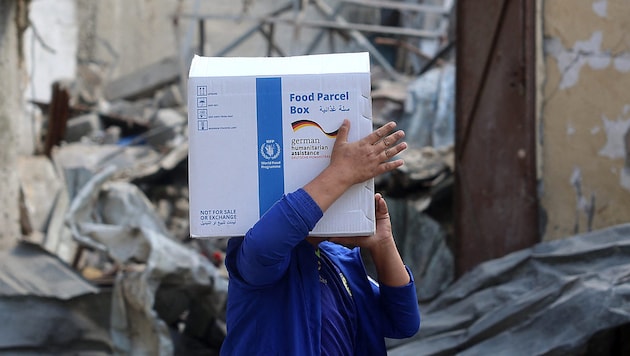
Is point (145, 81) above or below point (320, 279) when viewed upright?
above

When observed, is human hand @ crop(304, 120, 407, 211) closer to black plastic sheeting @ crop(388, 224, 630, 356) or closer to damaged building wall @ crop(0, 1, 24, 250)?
black plastic sheeting @ crop(388, 224, 630, 356)

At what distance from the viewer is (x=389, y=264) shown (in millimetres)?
2008

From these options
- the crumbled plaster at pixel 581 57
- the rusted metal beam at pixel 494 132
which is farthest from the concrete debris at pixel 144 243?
the crumbled plaster at pixel 581 57

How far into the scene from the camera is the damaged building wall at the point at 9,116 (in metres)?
4.98

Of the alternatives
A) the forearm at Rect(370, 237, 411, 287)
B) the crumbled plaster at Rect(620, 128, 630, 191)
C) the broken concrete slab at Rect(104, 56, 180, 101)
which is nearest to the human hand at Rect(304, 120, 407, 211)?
the forearm at Rect(370, 237, 411, 287)

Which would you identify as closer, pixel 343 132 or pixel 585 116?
pixel 343 132

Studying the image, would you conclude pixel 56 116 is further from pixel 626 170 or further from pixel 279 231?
pixel 279 231

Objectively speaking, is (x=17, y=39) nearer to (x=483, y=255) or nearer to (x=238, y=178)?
(x=483, y=255)

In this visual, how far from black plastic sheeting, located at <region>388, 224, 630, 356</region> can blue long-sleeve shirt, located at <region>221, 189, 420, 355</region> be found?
114cm

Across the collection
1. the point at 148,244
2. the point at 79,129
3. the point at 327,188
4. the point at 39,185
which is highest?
the point at 79,129

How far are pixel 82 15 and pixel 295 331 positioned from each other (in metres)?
12.5

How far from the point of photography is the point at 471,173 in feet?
15.9

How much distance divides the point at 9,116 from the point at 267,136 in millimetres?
3641

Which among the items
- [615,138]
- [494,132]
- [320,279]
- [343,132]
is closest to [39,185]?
[494,132]
